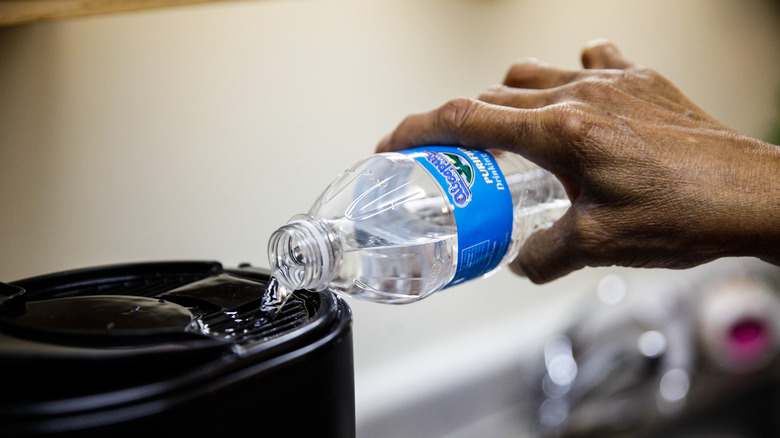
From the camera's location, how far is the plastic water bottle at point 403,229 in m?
0.55

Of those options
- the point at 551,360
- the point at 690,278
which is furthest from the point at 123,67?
the point at 690,278

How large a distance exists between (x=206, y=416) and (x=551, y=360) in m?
1.10

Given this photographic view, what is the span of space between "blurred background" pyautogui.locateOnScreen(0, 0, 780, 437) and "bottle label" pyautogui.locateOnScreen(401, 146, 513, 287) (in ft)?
1.40

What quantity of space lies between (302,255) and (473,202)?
6.2 inches

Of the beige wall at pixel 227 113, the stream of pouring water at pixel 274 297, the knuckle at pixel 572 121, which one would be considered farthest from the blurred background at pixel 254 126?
the knuckle at pixel 572 121

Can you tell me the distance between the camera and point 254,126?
0.97 m

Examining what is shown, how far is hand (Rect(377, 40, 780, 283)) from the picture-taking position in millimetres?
595

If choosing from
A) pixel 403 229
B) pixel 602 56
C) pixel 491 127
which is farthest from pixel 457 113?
pixel 602 56

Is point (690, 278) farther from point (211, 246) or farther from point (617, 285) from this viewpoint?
point (211, 246)

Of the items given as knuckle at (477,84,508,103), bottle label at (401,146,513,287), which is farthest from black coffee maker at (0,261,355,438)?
knuckle at (477,84,508,103)

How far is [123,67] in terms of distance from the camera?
0.82 metres

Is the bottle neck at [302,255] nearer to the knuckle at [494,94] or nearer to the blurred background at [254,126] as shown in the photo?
the knuckle at [494,94]

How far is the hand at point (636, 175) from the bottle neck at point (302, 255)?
196 mm

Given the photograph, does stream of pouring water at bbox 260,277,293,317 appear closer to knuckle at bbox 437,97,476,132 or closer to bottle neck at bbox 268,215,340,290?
bottle neck at bbox 268,215,340,290
